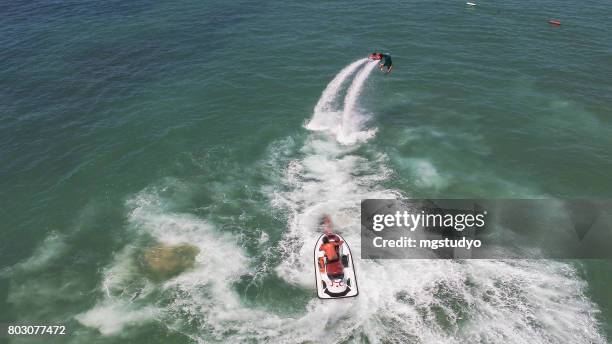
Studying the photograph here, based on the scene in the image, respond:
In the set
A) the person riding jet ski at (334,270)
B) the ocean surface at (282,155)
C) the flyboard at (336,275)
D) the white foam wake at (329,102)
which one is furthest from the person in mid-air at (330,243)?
the white foam wake at (329,102)

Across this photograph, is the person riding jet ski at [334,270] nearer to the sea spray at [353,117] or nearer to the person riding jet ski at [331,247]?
the person riding jet ski at [331,247]

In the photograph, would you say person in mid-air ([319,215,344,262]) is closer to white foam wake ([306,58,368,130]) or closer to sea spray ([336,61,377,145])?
sea spray ([336,61,377,145])

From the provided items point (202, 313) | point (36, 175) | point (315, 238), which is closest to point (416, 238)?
point (315, 238)

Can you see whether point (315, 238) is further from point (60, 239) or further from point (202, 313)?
point (60, 239)

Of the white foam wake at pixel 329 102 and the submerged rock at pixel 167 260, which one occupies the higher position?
the white foam wake at pixel 329 102

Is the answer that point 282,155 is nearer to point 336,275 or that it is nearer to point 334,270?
point 334,270
